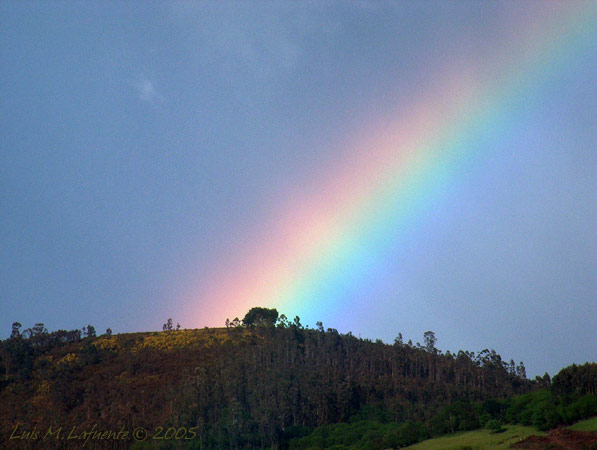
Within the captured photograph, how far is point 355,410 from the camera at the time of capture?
75312 millimetres

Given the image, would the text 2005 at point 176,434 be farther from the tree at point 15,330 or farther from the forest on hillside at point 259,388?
the tree at point 15,330

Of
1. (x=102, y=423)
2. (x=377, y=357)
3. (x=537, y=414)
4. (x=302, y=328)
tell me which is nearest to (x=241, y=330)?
(x=302, y=328)

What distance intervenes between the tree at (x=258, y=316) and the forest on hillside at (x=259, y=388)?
0.86m

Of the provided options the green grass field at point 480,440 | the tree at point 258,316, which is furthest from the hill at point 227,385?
the tree at point 258,316

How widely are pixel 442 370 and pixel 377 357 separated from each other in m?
13.9

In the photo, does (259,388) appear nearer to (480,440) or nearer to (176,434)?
(176,434)

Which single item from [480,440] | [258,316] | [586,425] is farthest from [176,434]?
[258,316]

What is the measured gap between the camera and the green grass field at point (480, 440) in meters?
33.9

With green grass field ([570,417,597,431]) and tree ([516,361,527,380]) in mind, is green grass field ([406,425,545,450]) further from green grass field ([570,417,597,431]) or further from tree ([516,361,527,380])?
tree ([516,361,527,380])

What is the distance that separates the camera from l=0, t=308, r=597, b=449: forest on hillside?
48.9 metres

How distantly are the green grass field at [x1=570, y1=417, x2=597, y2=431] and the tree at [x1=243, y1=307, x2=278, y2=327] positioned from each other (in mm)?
94681

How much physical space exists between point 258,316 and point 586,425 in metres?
99.9

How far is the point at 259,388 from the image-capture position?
73938 mm

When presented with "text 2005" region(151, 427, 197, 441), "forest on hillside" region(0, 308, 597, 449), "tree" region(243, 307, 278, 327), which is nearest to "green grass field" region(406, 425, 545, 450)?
"forest on hillside" region(0, 308, 597, 449)
